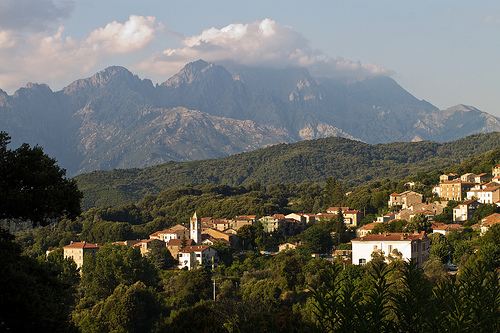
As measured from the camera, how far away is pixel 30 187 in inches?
733

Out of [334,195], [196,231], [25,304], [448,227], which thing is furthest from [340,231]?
[25,304]

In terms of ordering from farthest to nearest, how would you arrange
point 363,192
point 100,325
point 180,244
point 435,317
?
point 363,192 < point 180,244 < point 100,325 < point 435,317

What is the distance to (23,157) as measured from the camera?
1859 cm

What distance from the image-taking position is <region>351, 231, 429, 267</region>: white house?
183ft

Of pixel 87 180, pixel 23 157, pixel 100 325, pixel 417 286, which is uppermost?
pixel 87 180

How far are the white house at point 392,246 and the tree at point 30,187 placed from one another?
40982mm

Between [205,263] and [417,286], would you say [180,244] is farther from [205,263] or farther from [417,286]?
[417,286]

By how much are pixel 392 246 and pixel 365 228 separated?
17044 millimetres

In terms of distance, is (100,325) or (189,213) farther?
(189,213)

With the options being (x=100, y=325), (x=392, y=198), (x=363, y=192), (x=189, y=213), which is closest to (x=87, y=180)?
(x=189, y=213)

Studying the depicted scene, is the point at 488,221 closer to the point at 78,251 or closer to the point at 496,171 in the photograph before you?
the point at 496,171

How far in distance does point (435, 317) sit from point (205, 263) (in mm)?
55025

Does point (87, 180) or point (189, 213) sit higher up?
point (87, 180)

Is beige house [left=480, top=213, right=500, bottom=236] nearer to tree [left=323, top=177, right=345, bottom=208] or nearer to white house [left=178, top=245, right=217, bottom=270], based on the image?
white house [left=178, top=245, right=217, bottom=270]
